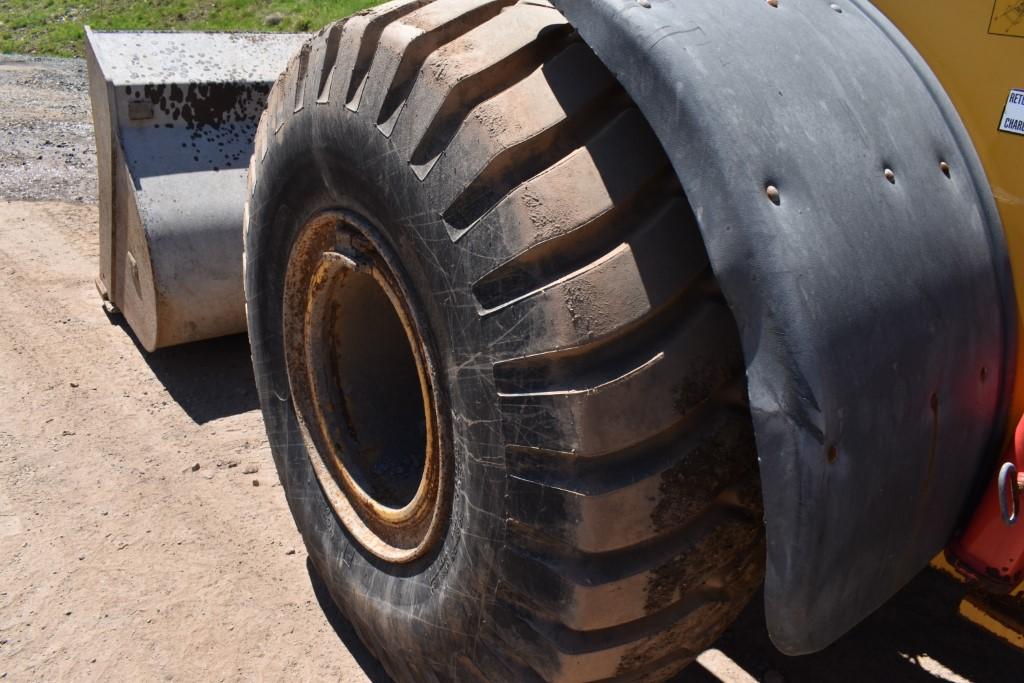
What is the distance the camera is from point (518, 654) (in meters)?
1.63

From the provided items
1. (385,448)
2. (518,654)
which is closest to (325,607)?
(385,448)

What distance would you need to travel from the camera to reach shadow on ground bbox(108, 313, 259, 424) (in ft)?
12.0

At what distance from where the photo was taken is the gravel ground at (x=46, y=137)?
6234 mm

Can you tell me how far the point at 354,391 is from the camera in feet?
7.87

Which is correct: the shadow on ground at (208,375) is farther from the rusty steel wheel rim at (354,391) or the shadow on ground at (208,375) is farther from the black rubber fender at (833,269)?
the black rubber fender at (833,269)

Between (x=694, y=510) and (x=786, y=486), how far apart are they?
0.22 m

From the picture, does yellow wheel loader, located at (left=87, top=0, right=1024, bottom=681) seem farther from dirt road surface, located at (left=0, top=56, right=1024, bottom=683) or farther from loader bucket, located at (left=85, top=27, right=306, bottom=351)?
loader bucket, located at (left=85, top=27, right=306, bottom=351)

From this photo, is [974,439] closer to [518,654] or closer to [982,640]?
[518,654]

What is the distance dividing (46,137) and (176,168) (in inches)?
191

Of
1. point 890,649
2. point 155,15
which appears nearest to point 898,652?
point 890,649

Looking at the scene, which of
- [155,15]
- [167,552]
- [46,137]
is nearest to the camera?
[167,552]

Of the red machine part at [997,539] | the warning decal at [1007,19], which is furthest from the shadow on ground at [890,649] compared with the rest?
the warning decal at [1007,19]

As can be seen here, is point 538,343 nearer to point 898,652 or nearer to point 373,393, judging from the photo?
point 373,393

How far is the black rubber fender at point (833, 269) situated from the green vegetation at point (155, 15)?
16109 millimetres
